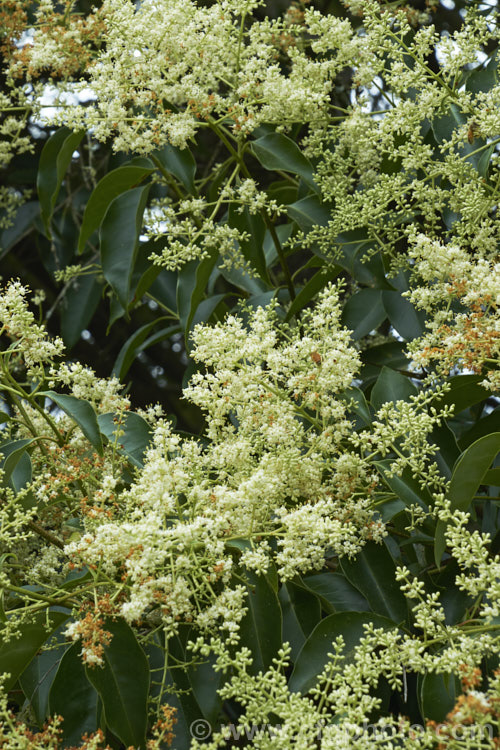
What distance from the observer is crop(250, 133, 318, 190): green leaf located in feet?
6.36

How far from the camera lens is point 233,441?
4.76ft

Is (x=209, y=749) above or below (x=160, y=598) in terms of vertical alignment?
below

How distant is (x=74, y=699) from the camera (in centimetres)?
142

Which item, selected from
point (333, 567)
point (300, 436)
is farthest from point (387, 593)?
point (300, 436)

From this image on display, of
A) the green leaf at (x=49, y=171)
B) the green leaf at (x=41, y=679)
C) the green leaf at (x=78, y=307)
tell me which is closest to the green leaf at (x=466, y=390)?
the green leaf at (x=41, y=679)

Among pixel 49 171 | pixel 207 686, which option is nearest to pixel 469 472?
pixel 207 686

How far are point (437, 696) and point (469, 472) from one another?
345 millimetres

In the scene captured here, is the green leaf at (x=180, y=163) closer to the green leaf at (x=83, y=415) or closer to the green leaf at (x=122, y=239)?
the green leaf at (x=122, y=239)

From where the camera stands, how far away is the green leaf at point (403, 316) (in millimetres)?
1950

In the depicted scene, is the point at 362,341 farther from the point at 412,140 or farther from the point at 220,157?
the point at 220,157

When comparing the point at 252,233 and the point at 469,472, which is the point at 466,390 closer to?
the point at 469,472

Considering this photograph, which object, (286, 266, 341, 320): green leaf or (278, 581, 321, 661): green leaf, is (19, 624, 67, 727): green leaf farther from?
(286, 266, 341, 320): green leaf

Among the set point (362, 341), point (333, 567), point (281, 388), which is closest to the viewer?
point (281, 388)

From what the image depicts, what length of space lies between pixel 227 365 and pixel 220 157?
1860 mm
